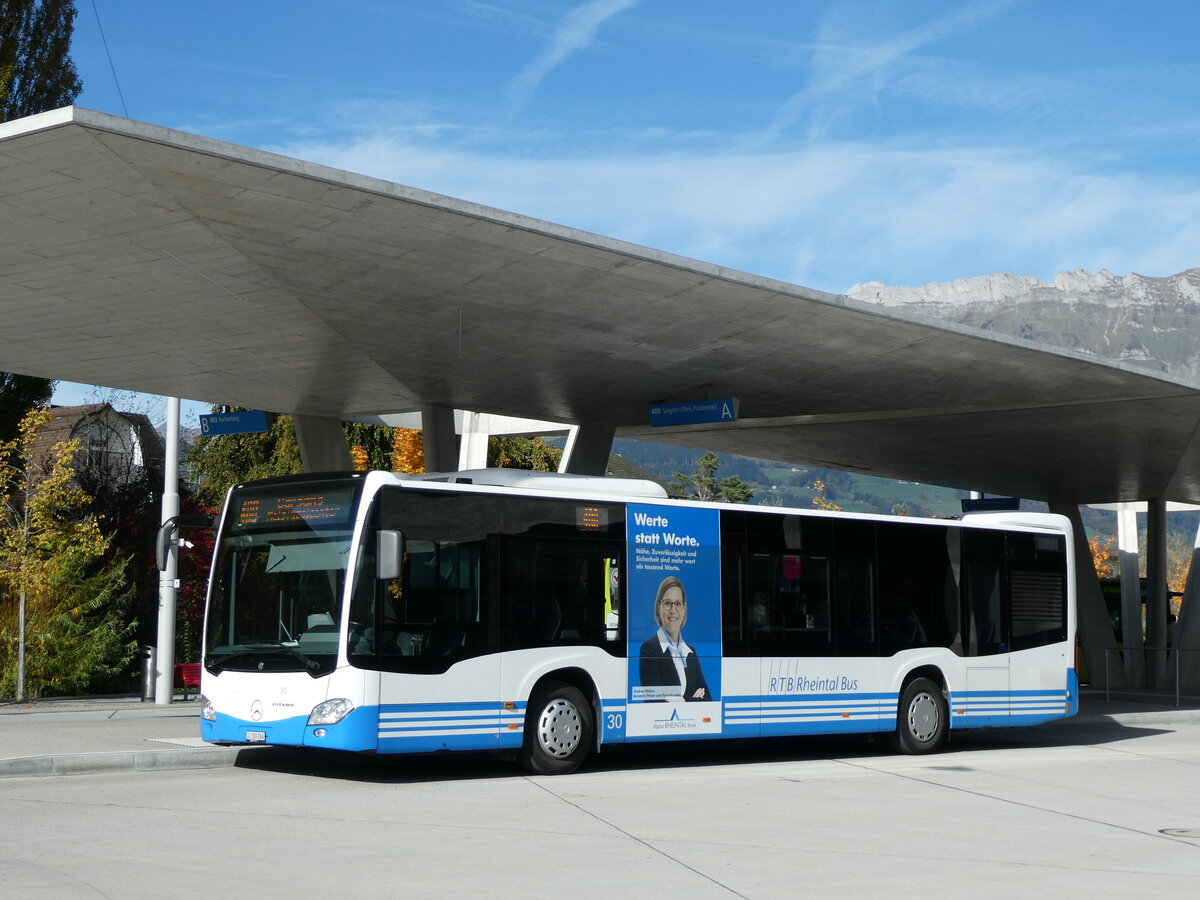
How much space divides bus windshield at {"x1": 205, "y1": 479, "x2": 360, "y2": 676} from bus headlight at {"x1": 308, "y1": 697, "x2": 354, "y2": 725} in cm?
30

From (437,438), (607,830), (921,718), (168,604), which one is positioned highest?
(437,438)

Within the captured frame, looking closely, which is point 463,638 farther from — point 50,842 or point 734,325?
point 734,325

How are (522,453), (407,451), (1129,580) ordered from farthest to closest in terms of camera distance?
1. (407,451)
2. (522,453)
3. (1129,580)

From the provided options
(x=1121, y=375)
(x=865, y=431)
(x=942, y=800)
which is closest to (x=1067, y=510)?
(x=865, y=431)

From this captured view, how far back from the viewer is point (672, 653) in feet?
A: 48.2

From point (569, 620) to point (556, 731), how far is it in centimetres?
106

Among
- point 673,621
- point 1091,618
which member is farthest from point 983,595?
point 1091,618

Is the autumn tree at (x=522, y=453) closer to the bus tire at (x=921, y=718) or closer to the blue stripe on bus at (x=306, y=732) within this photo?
the bus tire at (x=921, y=718)

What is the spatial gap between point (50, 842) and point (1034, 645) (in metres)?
13.0

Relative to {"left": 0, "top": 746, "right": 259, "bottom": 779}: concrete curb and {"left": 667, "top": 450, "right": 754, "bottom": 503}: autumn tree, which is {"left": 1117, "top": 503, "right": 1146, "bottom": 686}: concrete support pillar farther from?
{"left": 667, "top": 450, "right": 754, "bottom": 503}: autumn tree

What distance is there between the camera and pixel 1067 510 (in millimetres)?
39188

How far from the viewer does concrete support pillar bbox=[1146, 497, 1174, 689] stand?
36719 mm

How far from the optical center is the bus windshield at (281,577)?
12664mm

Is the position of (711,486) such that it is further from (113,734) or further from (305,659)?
(305,659)
